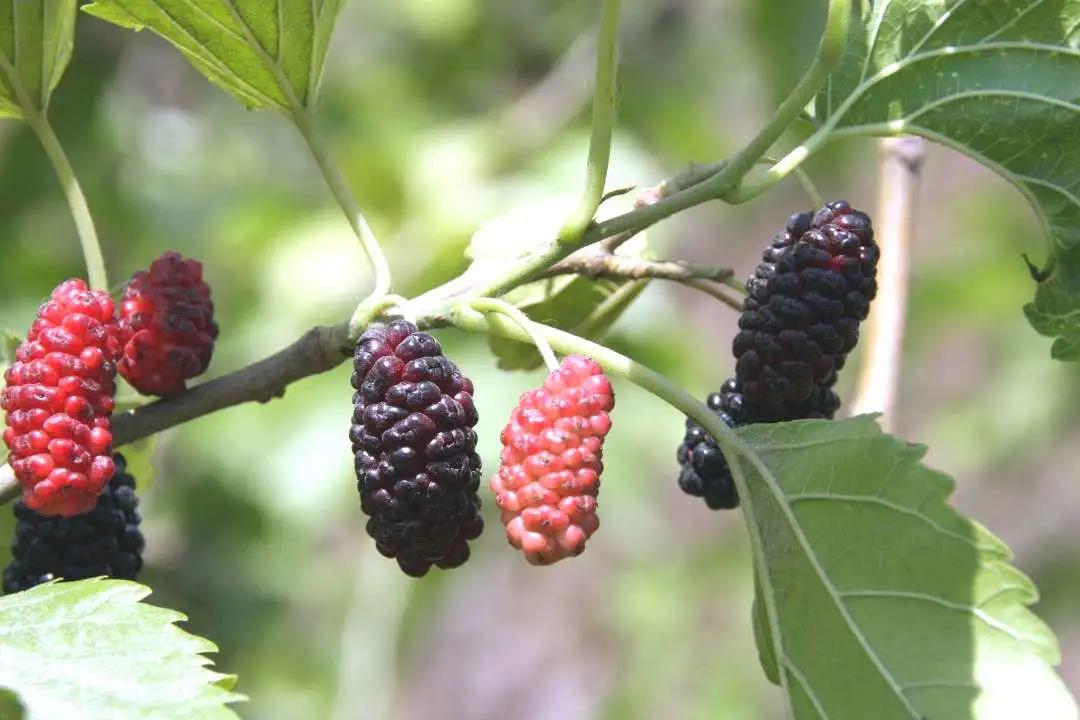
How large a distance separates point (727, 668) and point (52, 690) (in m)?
3.38

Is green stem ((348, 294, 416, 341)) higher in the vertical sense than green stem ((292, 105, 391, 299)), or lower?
lower

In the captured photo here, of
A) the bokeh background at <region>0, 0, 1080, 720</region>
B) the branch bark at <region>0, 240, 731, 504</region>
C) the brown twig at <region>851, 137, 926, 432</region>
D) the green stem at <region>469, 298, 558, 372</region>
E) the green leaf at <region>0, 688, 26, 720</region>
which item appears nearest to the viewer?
the green leaf at <region>0, 688, 26, 720</region>

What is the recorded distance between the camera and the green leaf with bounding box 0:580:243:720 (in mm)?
814

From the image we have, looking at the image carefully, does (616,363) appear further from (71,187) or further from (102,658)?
A: (71,187)

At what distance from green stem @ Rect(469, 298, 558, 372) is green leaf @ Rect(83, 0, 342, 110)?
11.0 inches

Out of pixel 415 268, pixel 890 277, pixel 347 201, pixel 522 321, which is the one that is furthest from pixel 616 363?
pixel 415 268

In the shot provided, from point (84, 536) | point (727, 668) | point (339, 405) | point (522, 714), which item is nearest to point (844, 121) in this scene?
point (84, 536)

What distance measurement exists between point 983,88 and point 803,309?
0.82 feet

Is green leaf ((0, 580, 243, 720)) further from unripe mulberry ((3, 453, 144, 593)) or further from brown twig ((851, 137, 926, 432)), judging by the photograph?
brown twig ((851, 137, 926, 432))

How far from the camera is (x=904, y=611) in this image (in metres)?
0.88

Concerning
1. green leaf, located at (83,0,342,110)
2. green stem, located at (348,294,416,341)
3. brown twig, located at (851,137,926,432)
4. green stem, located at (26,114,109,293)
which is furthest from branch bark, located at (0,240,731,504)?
brown twig, located at (851,137,926,432)

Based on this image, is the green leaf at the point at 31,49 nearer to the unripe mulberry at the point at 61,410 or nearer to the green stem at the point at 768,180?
the unripe mulberry at the point at 61,410

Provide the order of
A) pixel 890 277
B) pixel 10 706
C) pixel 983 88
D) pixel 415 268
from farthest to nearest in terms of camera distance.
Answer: pixel 415 268, pixel 890 277, pixel 983 88, pixel 10 706

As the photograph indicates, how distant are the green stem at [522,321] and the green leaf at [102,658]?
30 cm
